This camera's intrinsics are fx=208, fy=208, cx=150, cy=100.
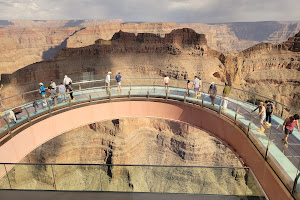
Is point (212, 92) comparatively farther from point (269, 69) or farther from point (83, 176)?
point (269, 69)

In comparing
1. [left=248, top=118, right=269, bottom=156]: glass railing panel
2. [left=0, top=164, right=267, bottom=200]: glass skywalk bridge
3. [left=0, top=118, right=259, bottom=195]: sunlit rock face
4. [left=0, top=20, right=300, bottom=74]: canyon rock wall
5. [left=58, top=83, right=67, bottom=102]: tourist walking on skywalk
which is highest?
[left=0, top=20, right=300, bottom=74]: canyon rock wall

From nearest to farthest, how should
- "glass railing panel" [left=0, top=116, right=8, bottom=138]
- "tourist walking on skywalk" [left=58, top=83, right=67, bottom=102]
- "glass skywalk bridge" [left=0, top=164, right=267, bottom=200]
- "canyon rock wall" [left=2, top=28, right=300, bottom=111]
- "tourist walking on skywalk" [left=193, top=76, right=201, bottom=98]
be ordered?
"glass skywalk bridge" [left=0, top=164, right=267, bottom=200] → "glass railing panel" [left=0, top=116, right=8, bottom=138] → "tourist walking on skywalk" [left=58, top=83, right=67, bottom=102] → "tourist walking on skywalk" [left=193, top=76, right=201, bottom=98] → "canyon rock wall" [left=2, top=28, right=300, bottom=111]

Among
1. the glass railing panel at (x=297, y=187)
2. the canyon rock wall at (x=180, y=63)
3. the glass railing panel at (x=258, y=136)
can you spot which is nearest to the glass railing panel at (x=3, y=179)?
the glass railing panel at (x=297, y=187)

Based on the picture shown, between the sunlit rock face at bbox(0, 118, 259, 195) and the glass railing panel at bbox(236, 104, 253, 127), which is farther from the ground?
the glass railing panel at bbox(236, 104, 253, 127)

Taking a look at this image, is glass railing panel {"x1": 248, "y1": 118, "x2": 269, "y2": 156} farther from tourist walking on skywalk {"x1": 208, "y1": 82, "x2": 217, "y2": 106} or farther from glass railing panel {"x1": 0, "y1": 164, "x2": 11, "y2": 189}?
glass railing panel {"x1": 0, "y1": 164, "x2": 11, "y2": 189}

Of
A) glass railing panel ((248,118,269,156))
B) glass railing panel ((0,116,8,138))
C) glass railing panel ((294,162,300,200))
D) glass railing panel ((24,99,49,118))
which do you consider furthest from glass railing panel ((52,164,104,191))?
glass railing panel ((248,118,269,156))

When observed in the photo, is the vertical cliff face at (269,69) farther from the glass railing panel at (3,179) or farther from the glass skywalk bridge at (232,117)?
the glass railing panel at (3,179)

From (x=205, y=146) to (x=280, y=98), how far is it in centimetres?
1954

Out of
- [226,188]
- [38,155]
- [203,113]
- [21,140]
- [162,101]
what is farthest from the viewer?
[38,155]

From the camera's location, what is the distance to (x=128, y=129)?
3444cm

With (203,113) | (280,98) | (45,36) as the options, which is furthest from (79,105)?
(45,36)

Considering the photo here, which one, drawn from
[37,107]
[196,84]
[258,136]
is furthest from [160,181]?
[37,107]

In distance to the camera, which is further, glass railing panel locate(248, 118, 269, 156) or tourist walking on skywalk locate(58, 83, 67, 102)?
tourist walking on skywalk locate(58, 83, 67, 102)

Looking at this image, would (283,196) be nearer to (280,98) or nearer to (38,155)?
(38,155)
